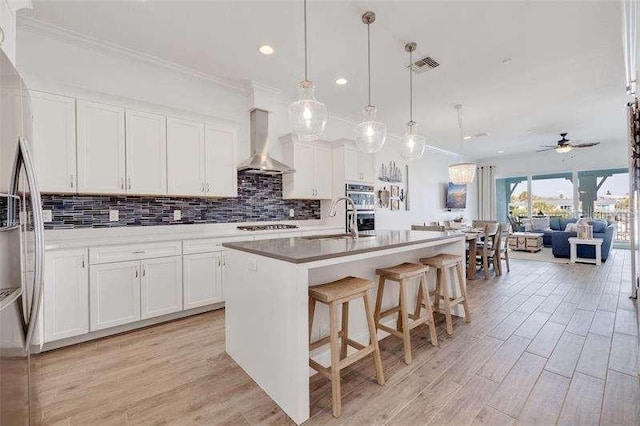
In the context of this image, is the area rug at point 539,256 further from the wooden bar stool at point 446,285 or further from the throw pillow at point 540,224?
the wooden bar stool at point 446,285

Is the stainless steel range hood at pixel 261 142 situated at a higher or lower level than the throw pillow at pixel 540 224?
higher

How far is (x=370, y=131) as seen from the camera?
2.82m

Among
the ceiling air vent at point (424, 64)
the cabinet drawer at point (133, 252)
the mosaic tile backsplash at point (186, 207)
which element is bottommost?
the cabinet drawer at point (133, 252)

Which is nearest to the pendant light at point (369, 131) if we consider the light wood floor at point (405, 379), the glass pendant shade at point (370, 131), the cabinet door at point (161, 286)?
the glass pendant shade at point (370, 131)

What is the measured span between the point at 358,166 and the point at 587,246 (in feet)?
17.0

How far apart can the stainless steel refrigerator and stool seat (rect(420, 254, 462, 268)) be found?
277 cm

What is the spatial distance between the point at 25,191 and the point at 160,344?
5.90 ft

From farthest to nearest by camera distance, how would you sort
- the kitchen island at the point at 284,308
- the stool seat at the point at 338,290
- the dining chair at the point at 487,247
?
the dining chair at the point at 487,247 < the stool seat at the point at 338,290 < the kitchen island at the point at 284,308

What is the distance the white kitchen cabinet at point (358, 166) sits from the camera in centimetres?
480

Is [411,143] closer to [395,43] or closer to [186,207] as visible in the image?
[395,43]

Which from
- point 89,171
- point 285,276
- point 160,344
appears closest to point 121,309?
point 160,344

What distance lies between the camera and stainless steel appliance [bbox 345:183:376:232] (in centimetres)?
483

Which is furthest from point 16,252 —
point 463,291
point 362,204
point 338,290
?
point 362,204

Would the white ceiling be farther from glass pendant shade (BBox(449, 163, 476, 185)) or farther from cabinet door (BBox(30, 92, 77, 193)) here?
glass pendant shade (BBox(449, 163, 476, 185))
